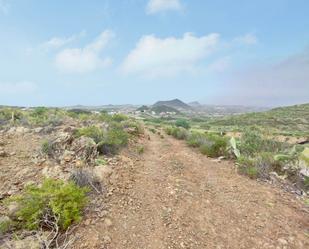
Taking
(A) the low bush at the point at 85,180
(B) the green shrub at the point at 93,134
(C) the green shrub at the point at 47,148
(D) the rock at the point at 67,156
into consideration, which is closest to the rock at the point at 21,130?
(B) the green shrub at the point at 93,134

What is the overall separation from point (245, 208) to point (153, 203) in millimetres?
1691

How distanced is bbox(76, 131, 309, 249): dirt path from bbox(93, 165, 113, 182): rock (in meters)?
0.27

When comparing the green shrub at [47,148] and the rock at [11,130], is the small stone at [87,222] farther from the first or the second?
the rock at [11,130]

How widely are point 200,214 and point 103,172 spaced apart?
2.39 metres

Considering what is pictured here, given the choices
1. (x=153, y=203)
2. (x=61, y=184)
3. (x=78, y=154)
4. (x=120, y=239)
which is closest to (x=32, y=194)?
(x=61, y=184)

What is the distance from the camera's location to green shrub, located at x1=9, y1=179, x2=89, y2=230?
14.6 ft

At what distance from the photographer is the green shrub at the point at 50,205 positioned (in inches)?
175

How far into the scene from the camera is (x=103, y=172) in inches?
260

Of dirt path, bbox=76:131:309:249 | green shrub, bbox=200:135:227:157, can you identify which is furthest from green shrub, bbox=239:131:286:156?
dirt path, bbox=76:131:309:249

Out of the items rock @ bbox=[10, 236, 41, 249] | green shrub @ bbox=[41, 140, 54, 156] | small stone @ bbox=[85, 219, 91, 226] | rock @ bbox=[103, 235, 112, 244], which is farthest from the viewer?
green shrub @ bbox=[41, 140, 54, 156]

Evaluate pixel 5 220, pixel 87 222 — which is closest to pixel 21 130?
pixel 5 220

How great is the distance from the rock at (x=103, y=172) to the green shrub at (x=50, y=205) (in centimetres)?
137

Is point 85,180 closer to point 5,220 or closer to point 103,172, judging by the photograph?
point 103,172

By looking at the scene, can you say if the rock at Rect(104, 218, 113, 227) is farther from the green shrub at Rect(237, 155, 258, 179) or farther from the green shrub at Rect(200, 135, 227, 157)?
the green shrub at Rect(200, 135, 227, 157)
